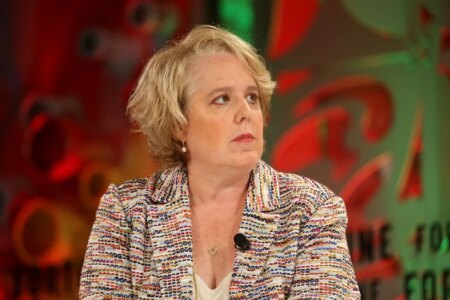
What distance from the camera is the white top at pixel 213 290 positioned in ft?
6.77

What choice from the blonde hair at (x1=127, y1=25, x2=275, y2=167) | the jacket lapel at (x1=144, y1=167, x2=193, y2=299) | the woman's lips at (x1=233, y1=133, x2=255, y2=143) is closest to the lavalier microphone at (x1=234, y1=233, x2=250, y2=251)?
the jacket lapel at (x1=144, y1=167, x2=193, y2=299)

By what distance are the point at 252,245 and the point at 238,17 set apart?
85.9 inches

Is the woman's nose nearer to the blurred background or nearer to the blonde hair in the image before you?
the blonde hair

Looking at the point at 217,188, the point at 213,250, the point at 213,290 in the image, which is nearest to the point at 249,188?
the point at 217,188

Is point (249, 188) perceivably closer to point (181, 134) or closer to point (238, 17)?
point (181, 134)

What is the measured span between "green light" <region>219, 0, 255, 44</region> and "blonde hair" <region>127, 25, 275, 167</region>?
1.75m

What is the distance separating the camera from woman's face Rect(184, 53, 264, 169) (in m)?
2.10

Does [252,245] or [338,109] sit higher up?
[338,109]

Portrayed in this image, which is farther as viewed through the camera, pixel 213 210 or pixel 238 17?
pixel 238 17

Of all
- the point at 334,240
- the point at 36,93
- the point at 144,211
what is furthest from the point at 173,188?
the point at 36,93

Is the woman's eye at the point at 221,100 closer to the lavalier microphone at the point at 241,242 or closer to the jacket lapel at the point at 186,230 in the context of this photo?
the jacket lapel at the point at 186,230

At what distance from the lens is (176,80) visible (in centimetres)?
220

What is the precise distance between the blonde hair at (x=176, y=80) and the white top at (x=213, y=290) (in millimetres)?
413

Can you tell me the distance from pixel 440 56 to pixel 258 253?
7.52 feet
